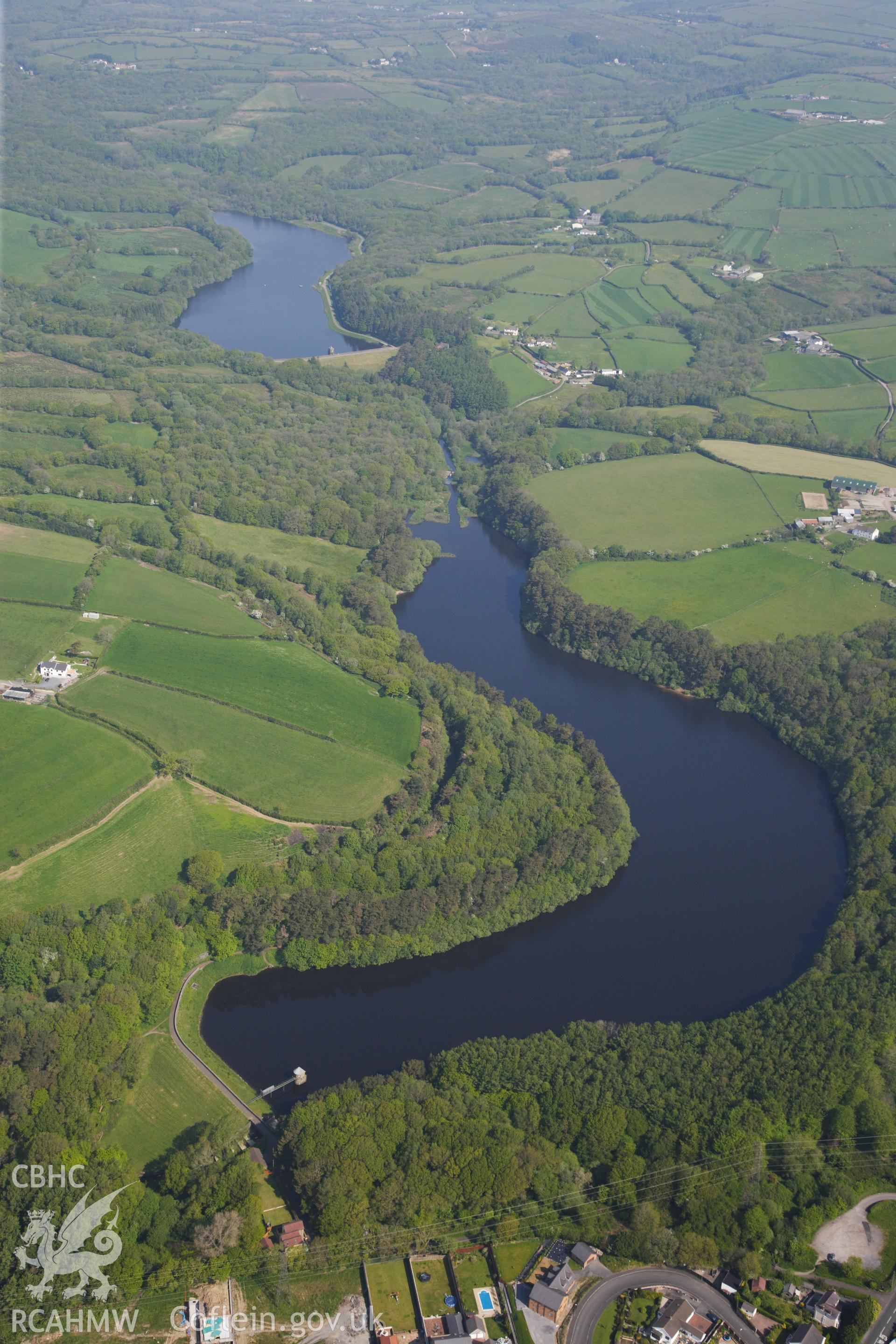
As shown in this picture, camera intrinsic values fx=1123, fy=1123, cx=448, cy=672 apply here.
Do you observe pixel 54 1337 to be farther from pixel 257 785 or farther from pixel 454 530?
pixel 454 530

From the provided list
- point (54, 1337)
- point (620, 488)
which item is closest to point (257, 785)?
point (54, 1337)

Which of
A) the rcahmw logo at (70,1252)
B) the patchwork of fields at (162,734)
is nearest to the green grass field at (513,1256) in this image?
the rcahmw logo at (70,1252)

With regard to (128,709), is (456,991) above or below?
below

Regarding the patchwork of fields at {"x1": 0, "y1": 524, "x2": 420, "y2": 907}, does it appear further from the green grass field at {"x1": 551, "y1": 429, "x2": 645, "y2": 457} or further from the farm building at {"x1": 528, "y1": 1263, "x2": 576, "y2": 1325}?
the green grass field at {"x1": 551, "y1": 429, "x2": 645, "y2": 457}

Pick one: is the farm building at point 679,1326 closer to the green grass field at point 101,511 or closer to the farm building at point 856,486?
the green grass field at point 101,511

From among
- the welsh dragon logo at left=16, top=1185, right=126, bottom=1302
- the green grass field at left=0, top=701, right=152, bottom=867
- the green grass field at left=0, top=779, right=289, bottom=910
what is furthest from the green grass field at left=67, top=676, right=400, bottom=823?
the welsh dragon logo at left=16, top=1185, right=126, bottom=1302

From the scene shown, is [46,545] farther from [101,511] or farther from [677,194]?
[677,194]

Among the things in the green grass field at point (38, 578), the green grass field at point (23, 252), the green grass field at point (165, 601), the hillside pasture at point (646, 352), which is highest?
the green grass field at point (23, 252)
